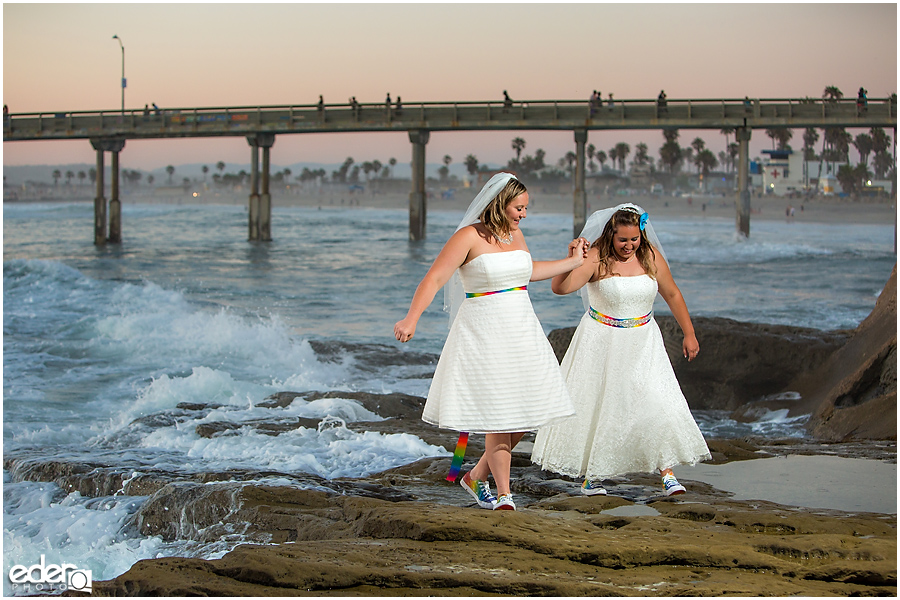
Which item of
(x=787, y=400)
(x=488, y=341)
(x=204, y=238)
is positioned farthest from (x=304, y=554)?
(x=204, y=238)

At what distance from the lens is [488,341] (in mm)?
4387

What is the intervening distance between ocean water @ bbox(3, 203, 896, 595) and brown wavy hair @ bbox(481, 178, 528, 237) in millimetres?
1941

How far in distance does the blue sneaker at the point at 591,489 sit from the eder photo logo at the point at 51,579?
7.82 ft

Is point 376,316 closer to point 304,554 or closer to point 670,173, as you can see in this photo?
point 304,554

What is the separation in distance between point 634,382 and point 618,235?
0.78 m

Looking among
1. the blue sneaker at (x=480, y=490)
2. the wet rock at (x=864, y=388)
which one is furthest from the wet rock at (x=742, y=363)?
the blue sneaker at (x=480, y=490)

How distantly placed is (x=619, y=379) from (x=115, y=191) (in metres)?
35.0

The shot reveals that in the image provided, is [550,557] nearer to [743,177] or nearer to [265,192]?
[743,177]

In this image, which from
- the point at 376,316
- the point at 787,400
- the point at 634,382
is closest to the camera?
the point at 634,382

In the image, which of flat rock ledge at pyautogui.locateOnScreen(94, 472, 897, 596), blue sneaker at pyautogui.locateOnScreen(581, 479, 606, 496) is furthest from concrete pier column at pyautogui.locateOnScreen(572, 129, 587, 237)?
flat rock ledge at pyautogui.locateOnScreen(94, 472, 897, 596)

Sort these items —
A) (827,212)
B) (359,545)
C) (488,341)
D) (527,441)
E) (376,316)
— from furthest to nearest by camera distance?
1. (827,212)
2. (376,316)
3. (527,441)
4. (488,341)
5. (359,545)

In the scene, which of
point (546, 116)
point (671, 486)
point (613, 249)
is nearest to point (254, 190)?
point (546, 116)

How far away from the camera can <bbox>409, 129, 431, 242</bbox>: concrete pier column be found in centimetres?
3171

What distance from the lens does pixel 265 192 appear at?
3594 cm
